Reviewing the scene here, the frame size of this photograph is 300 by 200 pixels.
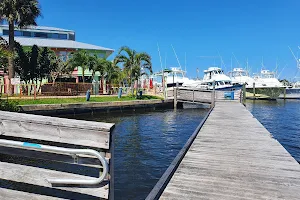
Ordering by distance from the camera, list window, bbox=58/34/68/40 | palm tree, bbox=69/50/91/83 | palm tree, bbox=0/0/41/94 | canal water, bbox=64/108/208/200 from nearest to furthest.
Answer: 1. canal water, bbox=64/108/208/200
2. palm tree, bbox=0/0/41/94
3. palm tree, bbox=69/50/91/83
4. window, bbox=58/34/68/40

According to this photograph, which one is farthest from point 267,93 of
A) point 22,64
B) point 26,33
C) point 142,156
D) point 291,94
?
point 142,156

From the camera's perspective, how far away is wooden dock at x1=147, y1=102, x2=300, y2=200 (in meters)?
4.24

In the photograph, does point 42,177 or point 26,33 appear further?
point 26,33

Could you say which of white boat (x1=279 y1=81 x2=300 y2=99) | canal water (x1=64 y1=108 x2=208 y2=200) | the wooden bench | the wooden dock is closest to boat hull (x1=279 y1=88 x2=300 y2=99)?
white boat (x1=279 y1=81 x2=300 y2=99)

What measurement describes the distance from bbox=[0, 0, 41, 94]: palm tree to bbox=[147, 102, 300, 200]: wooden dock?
75.0 ft

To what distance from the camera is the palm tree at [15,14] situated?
2488 cm

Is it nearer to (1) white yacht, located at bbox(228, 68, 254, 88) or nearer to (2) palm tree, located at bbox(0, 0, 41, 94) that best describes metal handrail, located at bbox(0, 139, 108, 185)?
(2) palm tree, located at bbox(0, 0, 41, 94)

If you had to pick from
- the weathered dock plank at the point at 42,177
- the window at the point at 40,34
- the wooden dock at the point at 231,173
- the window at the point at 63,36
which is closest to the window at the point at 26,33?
the window at the point at 40,34

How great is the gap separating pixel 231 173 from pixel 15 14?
26.3 m

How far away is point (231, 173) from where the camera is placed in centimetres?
517

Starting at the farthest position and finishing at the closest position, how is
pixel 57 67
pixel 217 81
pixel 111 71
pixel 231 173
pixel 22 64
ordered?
pixel 217 81, pixel 111 71, pixel 57 67, pixel 22 64, pixel 231 173

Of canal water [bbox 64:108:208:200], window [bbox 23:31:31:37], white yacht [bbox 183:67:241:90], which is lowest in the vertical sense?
canal water [bbox 64:108:208:200]

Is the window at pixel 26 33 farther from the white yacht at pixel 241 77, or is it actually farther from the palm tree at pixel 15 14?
the white yacht at pixel 241 77

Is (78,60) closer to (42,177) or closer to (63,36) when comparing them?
(63,36)
